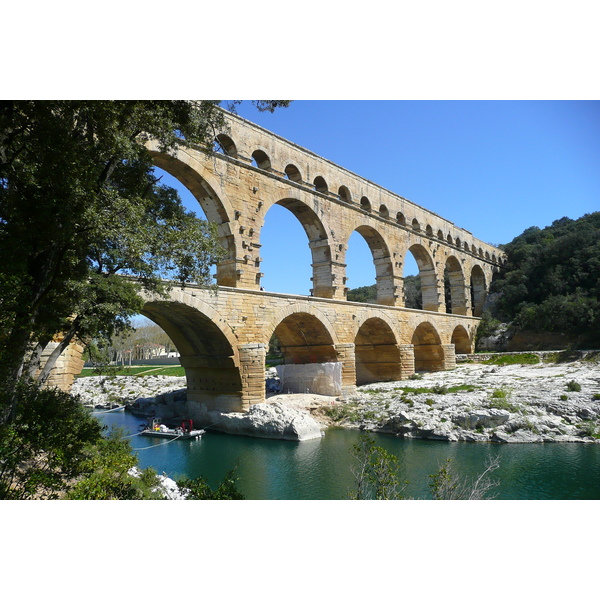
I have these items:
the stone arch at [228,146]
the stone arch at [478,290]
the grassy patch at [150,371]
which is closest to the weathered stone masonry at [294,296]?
the stone arch at [228,146]

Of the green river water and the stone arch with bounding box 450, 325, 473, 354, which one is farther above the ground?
the stone arch with bounding box 450, 325, 473, 354

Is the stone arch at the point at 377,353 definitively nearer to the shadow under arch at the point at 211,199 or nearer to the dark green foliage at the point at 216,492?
the shadow under arch at the point at 211,199

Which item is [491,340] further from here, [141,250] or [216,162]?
[141,250]

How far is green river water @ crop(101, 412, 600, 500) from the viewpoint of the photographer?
27.7 ft

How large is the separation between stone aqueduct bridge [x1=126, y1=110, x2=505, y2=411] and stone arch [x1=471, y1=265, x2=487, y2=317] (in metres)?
6.77

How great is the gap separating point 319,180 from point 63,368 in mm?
12456

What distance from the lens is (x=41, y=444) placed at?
590 centimetres

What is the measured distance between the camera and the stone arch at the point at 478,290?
33.6 meters

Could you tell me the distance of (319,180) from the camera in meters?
19.0

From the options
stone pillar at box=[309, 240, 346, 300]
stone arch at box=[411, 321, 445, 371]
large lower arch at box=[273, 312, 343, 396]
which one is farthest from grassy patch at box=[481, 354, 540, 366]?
large lower arch at box=[273, 312, 343, 396]

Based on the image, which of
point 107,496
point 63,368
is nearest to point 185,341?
point 63,368

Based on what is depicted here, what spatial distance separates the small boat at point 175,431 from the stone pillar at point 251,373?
5.54 feet

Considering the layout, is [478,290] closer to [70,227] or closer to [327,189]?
[327,189]

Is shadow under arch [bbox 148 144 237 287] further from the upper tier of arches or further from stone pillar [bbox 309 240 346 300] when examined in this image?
stone pillar [bbox 309 240 346 300]
